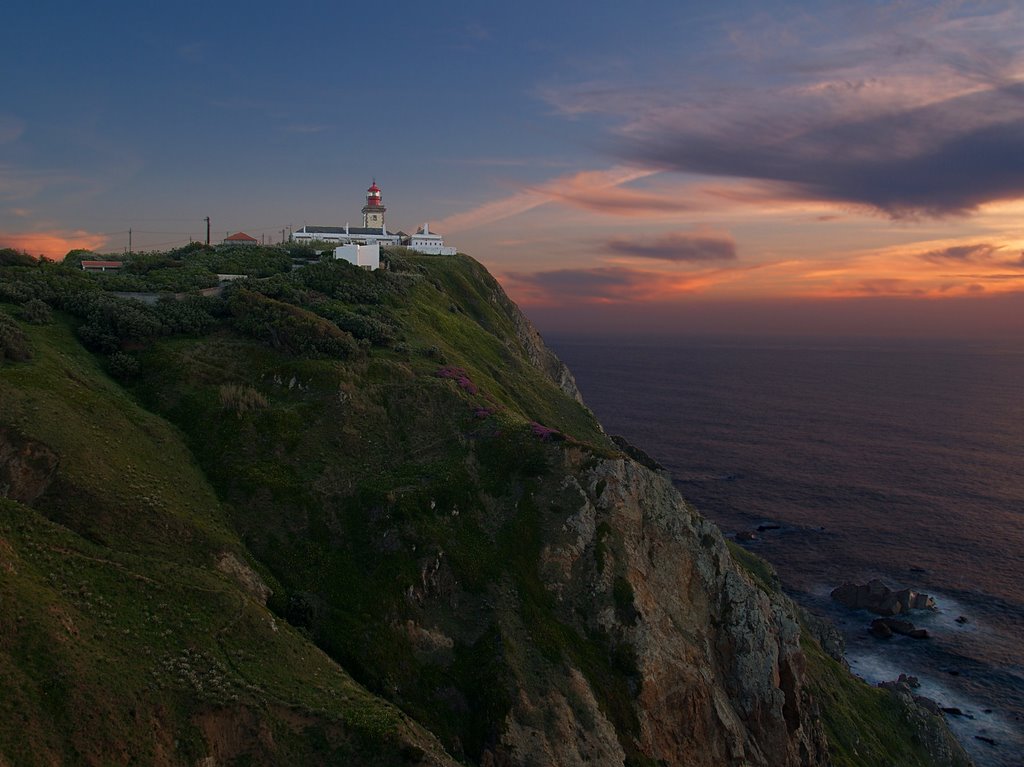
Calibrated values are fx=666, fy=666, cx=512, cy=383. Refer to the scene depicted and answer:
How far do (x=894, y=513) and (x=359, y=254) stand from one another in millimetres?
87135

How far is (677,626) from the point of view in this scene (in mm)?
43938

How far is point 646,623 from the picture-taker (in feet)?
136

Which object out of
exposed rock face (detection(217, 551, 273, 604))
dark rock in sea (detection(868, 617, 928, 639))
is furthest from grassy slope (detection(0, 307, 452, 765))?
dark rock in sea (detection(868, 617, 928, 639))

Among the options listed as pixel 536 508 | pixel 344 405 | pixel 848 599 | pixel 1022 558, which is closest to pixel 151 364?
pixel 344 405

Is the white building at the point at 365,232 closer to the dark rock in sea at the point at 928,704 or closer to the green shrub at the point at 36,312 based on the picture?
the green shrub at the point at 36,312

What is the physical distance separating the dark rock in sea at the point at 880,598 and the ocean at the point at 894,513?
1107mm

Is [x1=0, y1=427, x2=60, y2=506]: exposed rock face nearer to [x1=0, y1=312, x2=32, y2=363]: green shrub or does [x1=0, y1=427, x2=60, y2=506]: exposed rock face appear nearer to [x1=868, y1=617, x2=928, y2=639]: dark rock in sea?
[x1=0, y1=312, x2=32, y2=363]: green shrub

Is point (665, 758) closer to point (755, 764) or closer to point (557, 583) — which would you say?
point (755, 764)

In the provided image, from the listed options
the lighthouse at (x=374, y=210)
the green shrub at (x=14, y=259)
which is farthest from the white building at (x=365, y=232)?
the green shrub at (x=14, y=259)

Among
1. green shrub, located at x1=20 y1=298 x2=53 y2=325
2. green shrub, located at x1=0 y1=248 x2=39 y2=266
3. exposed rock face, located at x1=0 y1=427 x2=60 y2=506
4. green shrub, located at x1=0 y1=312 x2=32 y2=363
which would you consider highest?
green shrub, located at x1=0 y1=248 x2=39 y2=266

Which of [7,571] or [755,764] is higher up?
[7,571]

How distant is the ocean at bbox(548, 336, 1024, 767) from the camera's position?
66312mm

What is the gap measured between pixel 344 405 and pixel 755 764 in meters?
37.4

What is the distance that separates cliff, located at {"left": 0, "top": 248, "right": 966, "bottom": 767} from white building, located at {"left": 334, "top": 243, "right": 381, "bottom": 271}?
3208 cm
